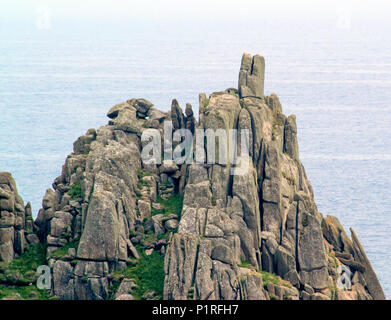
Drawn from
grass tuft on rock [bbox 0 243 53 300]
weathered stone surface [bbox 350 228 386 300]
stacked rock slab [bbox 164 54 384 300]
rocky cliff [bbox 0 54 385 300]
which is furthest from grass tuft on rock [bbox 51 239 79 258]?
weathered stone surface [bbox 350 228 386 300]

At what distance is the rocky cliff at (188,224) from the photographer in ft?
426

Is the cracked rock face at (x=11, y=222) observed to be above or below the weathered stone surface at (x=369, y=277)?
above

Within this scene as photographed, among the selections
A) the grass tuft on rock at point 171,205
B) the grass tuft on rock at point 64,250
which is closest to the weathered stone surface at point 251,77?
the grass tuft on rock at point 171,205

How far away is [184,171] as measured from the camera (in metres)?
143

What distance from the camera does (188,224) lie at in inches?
5197

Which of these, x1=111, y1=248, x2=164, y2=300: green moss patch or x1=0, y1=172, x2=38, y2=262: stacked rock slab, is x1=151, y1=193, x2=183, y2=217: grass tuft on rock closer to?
x1=111, y1=248, x2=164, y2=300: green moss patch

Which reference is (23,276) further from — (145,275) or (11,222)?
(145,275)

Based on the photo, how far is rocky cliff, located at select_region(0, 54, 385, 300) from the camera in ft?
426

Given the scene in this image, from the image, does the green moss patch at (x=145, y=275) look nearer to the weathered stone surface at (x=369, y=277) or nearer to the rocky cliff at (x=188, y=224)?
the rocky cliff at (x=188, y=224)
